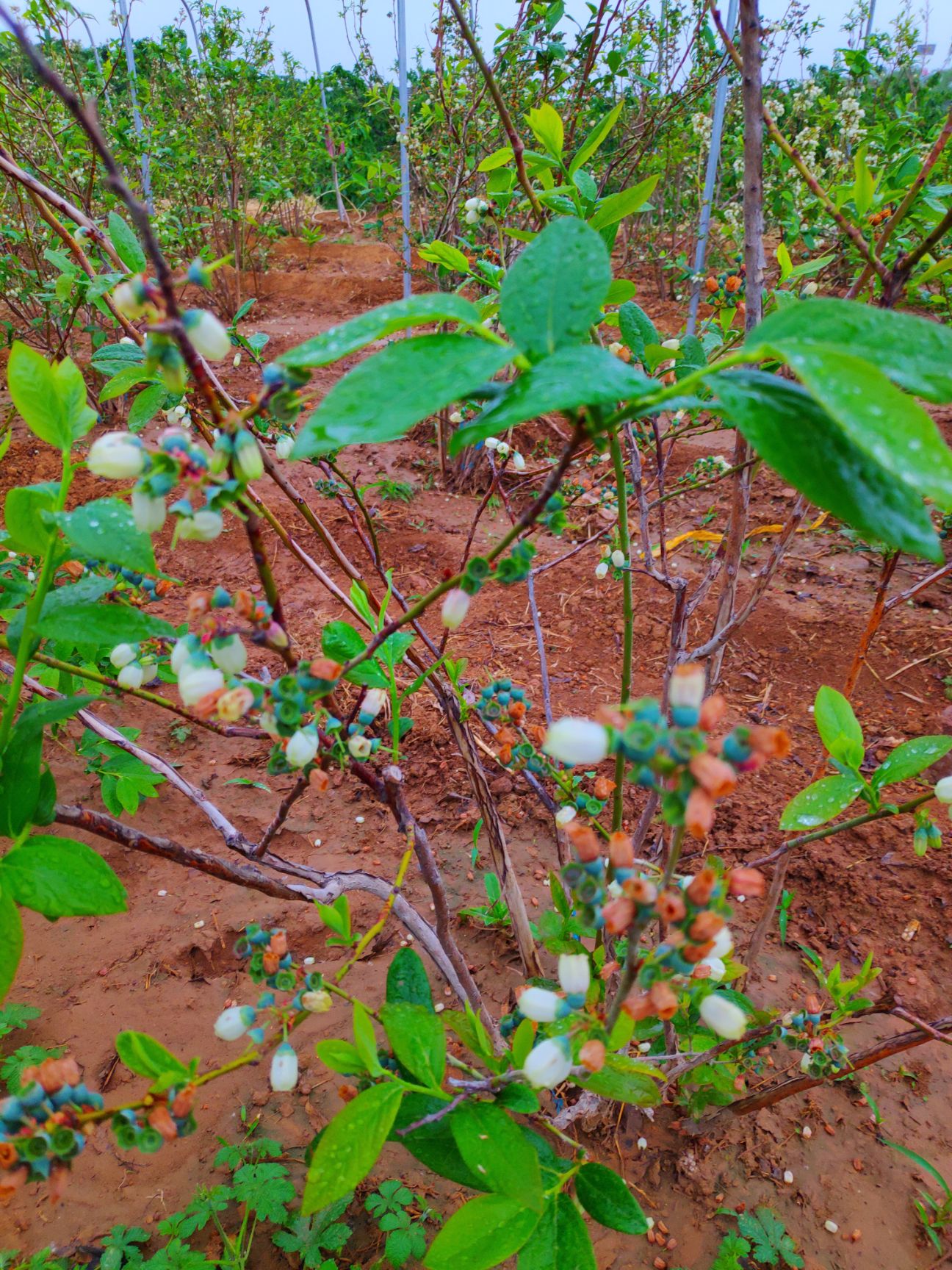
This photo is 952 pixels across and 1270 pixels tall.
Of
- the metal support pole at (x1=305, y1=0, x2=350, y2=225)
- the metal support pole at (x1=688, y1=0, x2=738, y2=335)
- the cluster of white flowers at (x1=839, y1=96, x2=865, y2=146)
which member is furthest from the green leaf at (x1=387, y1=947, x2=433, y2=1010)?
the metal support pole at (x1=305, y1=0, x2=350, y2=225)

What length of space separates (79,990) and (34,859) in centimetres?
126

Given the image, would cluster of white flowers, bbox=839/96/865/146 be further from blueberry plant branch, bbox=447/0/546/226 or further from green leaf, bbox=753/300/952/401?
green leaf, bbox=753/300/952/401

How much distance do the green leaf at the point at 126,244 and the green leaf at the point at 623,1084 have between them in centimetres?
100

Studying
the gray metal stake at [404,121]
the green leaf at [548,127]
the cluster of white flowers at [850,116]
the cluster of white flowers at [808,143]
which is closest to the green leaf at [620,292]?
the green leaf at [548,127]

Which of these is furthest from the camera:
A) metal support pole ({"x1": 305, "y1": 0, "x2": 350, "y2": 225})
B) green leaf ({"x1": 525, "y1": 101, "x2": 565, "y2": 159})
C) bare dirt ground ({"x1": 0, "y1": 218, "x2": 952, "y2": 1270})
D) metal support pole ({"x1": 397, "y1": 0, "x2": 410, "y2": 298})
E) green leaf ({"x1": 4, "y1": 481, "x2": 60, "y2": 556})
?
metal support pole ({"x1": 305, "y1": 0, "x2": 350, "y2": 225})

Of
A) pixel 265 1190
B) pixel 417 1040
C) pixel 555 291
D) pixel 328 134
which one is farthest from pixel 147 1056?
pixel 328 134

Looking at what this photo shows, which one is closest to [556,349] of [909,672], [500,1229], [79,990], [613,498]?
[500,1229]

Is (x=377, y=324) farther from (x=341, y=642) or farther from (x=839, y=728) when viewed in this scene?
(x=839, y=728)

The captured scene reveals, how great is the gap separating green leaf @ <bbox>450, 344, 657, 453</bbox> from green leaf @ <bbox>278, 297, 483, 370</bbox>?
0.05 m

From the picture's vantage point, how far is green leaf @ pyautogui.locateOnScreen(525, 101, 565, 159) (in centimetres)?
97

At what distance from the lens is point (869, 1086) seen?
1.38 metres

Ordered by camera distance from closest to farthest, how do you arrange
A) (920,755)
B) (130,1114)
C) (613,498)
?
(130,1114)
(920,755)
(613,498)

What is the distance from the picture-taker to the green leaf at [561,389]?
1.07 ft

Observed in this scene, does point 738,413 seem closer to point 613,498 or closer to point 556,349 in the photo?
point 556,349
